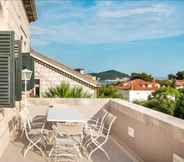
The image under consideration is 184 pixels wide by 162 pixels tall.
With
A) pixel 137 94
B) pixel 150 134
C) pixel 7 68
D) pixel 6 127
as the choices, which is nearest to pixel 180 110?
pixel 6 127

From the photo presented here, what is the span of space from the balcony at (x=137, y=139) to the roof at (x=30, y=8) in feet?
10.7

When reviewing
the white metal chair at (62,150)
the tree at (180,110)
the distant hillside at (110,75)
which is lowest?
the tree at (180,110)

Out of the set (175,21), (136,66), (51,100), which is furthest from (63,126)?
(136,66)

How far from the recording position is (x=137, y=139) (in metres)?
6.13

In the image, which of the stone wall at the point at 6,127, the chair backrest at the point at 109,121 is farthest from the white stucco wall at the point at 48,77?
the stone wall at the point at 6,127

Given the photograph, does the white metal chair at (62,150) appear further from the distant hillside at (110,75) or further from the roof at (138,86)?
the roof at (138,86)

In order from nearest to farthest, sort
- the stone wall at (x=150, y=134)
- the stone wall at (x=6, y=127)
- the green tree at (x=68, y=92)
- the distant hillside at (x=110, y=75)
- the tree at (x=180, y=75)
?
the stone wall at (x=150, y=134)
the stone wall at (x=6, y=127)
the green tree at (x=68, y=92)
the distant hillside at (x=110, y=75)
the tree at (x=180, y=75)

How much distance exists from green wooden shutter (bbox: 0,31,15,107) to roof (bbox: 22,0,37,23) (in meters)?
6.27

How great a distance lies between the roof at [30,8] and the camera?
10.5 metres

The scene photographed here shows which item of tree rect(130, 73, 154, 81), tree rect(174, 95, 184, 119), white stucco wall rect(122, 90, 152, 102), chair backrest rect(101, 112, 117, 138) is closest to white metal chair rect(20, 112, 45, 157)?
chair backrest rect(101, 112, 117, 138)

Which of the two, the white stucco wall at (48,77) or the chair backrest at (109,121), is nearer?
the chair backrest at (109,121)

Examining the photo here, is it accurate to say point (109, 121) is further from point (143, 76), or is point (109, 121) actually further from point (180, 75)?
point (180, 75)

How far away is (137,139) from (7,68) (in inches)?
111

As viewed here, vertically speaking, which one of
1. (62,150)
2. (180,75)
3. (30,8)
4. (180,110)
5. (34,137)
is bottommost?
(180,110)
